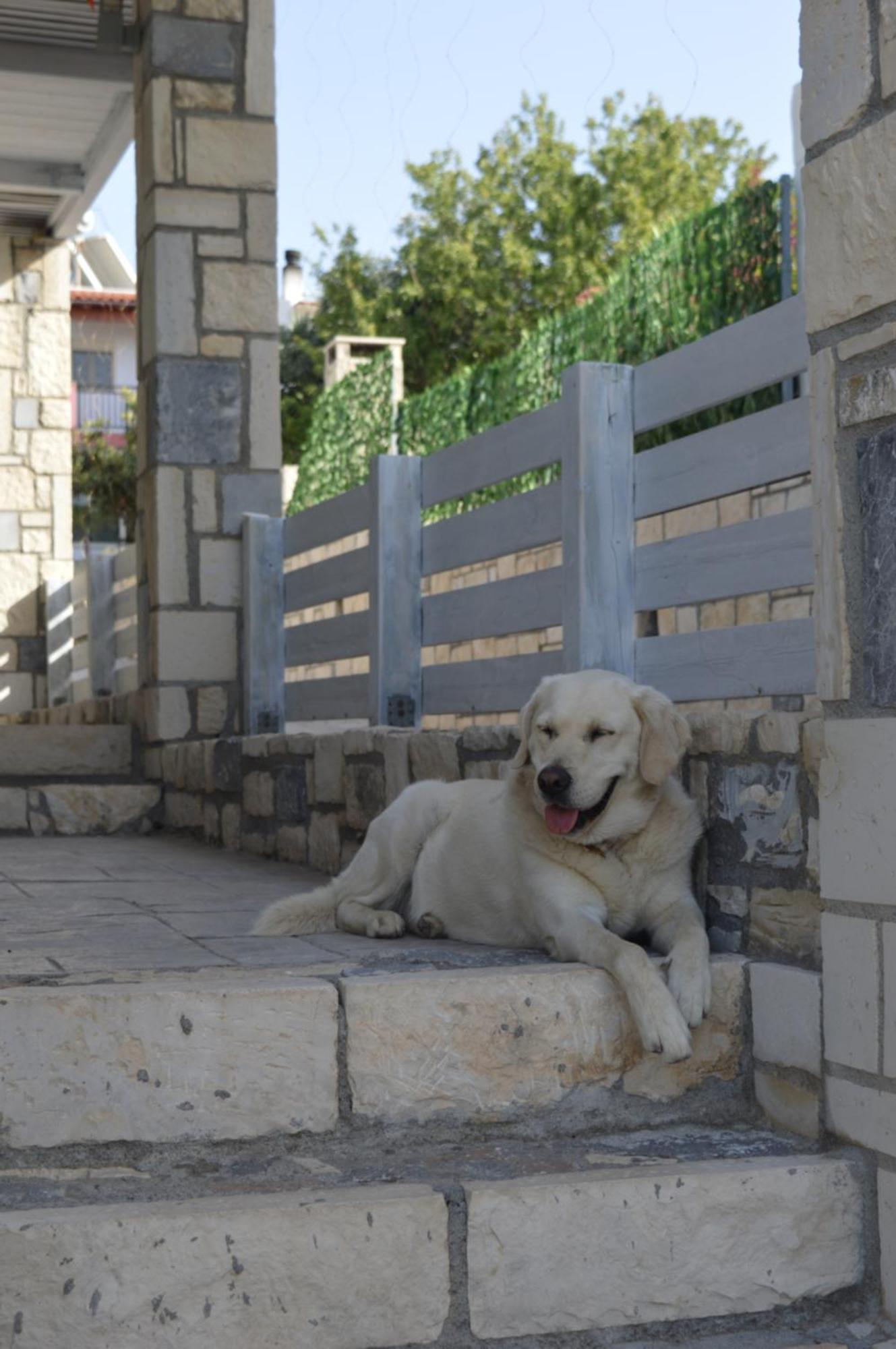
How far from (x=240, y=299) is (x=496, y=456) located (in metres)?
3.34

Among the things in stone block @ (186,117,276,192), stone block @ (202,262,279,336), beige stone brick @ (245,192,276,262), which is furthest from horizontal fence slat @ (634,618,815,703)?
stone block @ (186,117,276,192)

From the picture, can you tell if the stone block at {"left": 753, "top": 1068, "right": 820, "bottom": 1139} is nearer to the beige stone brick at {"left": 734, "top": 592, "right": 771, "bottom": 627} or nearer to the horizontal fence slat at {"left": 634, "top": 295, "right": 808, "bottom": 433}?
the horizontal fence slat at {"left": 634, "top": 295, "right": 808, "bottom": 433}

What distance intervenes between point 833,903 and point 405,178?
1166 inches

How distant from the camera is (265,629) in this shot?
24.7 ft

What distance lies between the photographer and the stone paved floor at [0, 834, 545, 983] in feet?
11.5

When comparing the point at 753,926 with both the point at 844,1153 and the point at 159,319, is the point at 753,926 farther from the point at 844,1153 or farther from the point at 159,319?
the point at 159,319

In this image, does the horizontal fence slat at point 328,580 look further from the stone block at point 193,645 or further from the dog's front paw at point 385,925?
the dog's front paw at point 385,925

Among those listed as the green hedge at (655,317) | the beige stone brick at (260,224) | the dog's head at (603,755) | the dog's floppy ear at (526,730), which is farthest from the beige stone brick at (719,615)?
the dog's head at (603,755)

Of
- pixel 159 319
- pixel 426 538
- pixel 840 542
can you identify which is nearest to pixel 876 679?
pixel 840 542

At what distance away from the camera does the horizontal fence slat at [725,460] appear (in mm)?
3656

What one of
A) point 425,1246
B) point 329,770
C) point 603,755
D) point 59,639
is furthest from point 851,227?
point 59,639

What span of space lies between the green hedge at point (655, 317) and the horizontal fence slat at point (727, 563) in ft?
18.3

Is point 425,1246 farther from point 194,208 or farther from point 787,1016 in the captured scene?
point 194,208

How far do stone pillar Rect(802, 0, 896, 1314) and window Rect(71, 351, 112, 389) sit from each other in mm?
32563
